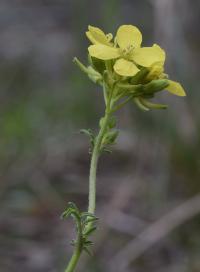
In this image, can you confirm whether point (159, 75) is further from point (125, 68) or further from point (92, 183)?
point (92, 183)

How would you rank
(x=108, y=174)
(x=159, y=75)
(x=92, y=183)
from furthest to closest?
1. (x=108, y=174)
2. (x=159, y=75)
3. (x=92, y=183)

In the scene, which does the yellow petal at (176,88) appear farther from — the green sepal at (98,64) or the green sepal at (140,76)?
the green sepal at (98,64)

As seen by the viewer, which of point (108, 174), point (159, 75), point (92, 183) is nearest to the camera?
point (92, 183)

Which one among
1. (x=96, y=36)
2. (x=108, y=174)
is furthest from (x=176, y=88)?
(x=108, y=174)

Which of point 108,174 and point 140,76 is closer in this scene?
point 140,76

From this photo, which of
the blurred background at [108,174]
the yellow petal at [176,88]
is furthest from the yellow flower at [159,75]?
the blurred background at [108,174]

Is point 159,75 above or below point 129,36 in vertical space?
below

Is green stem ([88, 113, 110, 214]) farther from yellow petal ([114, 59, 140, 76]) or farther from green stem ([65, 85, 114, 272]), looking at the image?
yellow petal ([114, 59, 140, 76])
